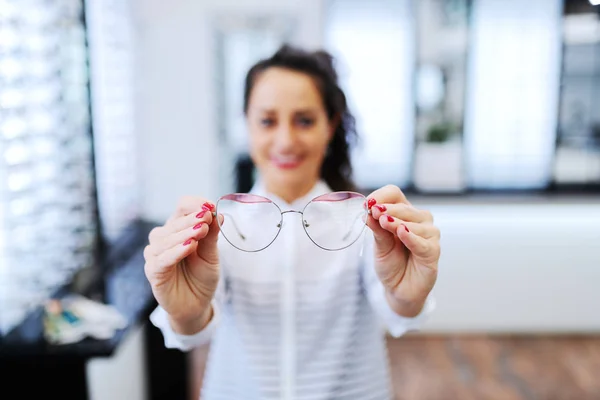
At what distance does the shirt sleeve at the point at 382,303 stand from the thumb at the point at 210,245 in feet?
0.76

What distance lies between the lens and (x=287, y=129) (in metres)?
0.88

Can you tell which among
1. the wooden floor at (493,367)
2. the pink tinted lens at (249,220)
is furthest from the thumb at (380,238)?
the wooden floor at (493,367)

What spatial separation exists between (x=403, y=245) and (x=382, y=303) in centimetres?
16

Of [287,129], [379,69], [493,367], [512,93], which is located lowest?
[493,367]

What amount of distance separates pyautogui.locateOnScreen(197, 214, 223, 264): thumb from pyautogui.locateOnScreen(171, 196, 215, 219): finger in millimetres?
22

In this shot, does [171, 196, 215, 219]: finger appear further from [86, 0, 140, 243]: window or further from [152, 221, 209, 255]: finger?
[86, 0, 140, 243]: window

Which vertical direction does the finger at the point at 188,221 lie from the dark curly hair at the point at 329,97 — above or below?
below

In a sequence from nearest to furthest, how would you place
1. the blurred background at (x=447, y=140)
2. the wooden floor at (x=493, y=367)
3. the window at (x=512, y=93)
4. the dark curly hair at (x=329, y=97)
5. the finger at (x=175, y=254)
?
1. the finger at (x=175, y=254)
2. the dark curly hair at (x=329, y=97)
3. the wooden floor at (x=493, y=367)
4. the blurred background at (x=447, y=140)
5. the window at (x=512, y=93)

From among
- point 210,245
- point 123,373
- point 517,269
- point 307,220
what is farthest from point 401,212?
point 517,269

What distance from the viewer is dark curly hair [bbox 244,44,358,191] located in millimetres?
989

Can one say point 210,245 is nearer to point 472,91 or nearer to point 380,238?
point 380,238

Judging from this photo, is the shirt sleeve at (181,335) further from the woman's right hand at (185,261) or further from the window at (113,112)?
the window at (113,112)

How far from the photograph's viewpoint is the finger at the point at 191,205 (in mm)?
707

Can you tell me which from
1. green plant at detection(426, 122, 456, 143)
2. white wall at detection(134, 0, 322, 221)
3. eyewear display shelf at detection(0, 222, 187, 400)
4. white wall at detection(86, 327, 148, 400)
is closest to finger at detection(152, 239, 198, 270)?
eyewear display shelf at detection(0, 222, 187, 400)
